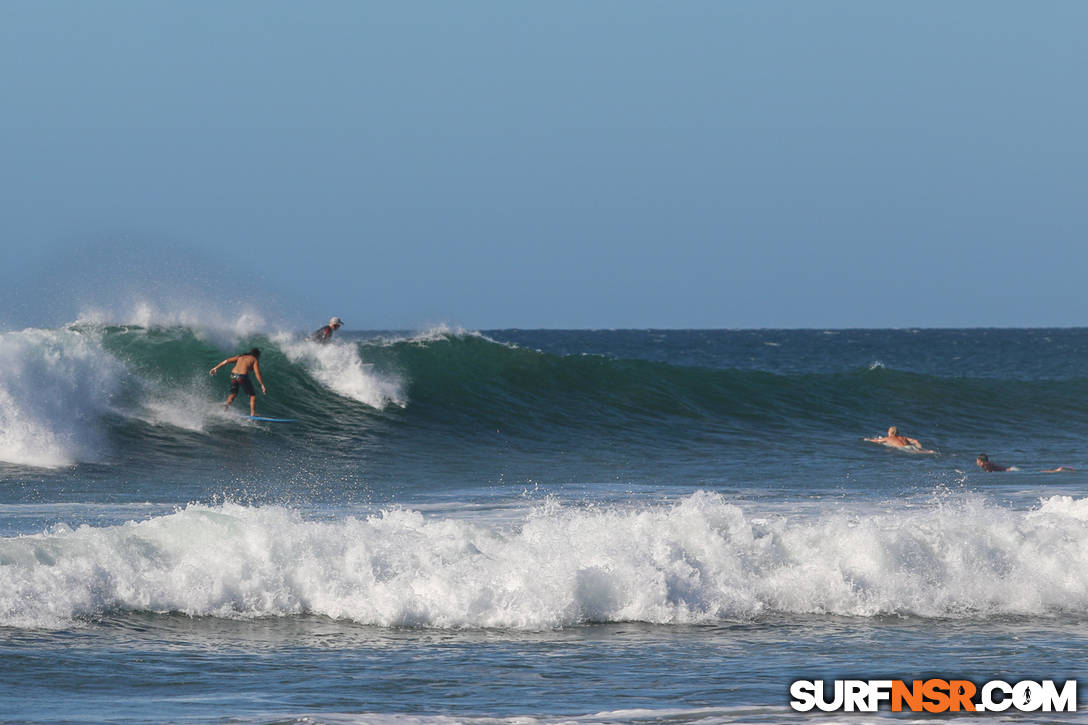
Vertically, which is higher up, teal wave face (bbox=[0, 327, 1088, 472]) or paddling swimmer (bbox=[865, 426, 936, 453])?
teal wave face (bbox=[0, 327, 1088, 472])

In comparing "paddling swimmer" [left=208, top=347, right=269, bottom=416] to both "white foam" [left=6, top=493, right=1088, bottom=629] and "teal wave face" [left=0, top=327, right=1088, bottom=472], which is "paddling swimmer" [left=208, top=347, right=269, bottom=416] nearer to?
"teal wave face" [left=0, top=327, right=1088, bottom=472]

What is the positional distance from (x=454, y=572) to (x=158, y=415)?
10644 mm

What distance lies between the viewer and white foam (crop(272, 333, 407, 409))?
67.7ft

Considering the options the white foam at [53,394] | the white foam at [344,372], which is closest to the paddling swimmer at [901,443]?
the white foam at [344,372]

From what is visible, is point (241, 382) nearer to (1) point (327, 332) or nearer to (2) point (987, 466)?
(1) point (327, 332)

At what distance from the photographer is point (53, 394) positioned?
16719mm

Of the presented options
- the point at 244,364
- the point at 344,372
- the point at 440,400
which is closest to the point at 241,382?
the point at 244,364

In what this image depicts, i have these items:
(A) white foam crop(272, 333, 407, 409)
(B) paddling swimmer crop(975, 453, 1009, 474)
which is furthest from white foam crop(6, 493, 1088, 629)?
(A) white foam crop(272, 333, 407, 409)

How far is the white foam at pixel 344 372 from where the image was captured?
20.6m

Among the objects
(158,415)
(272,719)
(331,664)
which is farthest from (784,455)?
(272,719)

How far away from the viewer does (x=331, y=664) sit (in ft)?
22.8

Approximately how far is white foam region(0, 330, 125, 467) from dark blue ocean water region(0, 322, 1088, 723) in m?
0.05

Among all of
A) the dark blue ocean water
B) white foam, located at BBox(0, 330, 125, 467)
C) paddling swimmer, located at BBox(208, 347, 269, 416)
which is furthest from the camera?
paddling swimmer, located at BBox(208, 347, 269, 416)

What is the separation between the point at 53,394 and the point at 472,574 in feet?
33.9
